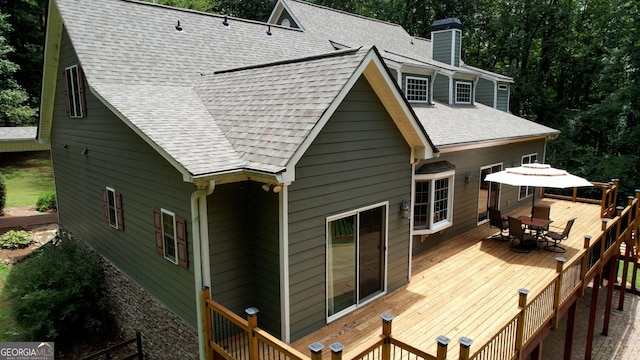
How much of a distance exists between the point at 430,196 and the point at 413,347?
5734 millimetres

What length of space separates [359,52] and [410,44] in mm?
14407

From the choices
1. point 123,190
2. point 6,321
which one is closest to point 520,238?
point 123,190

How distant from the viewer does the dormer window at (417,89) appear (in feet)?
44.3

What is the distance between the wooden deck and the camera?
21.1 feet

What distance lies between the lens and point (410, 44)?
19359mm

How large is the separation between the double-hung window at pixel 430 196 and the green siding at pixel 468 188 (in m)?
0.38

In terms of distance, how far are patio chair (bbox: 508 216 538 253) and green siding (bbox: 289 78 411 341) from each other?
4517 mm

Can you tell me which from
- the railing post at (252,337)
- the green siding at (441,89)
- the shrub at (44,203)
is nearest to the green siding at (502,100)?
the green siding at (441,89)

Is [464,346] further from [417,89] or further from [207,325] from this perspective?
[417,89]

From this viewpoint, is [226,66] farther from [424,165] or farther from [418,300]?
[418,300]

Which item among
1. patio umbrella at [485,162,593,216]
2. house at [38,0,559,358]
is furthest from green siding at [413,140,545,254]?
patio umbrella at [485,162,593,216]

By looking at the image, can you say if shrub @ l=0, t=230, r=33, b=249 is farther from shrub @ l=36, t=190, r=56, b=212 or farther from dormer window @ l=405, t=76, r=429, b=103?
dormer window @ l=405, t=76, r=429, b=103

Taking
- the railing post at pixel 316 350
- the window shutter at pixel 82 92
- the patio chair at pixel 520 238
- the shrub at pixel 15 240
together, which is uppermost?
the window shutter at pixel 82 92

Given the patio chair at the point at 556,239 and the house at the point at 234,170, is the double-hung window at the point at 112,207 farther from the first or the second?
the patio chair at the point at 556,239
